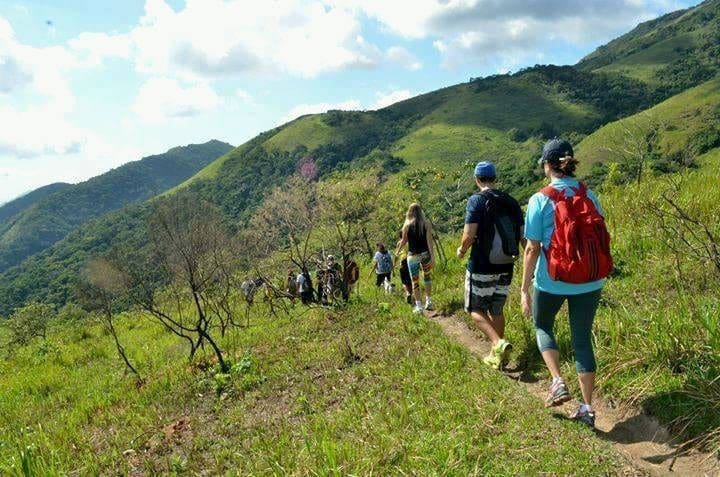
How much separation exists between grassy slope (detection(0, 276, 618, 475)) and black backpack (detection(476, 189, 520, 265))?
130 centimetres

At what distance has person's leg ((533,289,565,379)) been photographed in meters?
4.13

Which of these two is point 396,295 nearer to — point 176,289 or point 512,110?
point 176,289

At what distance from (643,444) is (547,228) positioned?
1.83 meters

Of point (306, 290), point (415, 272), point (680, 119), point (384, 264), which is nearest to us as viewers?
point (415, 272)

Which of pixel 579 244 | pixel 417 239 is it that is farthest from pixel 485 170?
pixel 417 239

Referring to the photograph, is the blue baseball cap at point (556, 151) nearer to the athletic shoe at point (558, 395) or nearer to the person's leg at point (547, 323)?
the person's leg at point (547, 323)

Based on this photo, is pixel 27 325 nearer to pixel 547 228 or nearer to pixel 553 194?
pixel 547 228

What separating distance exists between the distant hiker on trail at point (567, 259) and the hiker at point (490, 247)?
3.44ft

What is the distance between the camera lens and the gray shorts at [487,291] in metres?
5.43

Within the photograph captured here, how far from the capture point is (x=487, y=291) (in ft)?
17.9

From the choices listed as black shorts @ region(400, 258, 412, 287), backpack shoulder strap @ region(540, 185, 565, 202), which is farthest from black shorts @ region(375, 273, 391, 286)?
backpack shoulder strap @ region(540, 185, 565, 202)

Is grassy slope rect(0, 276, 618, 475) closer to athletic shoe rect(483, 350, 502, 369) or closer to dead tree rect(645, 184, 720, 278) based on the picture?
athletic shoe rect(483, 350, 502, 369)

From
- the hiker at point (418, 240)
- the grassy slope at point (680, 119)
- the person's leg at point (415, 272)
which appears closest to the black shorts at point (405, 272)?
the person's leg at point (415, 272)

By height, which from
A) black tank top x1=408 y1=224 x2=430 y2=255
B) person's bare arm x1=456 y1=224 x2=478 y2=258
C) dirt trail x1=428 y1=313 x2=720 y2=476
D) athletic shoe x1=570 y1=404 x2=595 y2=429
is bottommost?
dirt trail x1=428 y1=313 x2=720 y2=476
